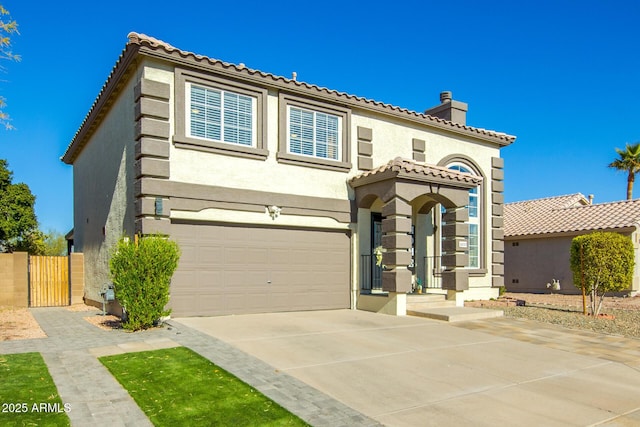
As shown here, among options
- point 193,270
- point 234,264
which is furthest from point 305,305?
point 193,270

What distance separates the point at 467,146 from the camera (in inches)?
684

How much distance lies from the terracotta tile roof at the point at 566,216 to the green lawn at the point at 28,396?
74.1ft

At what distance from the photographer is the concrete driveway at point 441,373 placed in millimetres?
5422

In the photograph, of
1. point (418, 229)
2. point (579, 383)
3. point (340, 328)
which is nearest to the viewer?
point (579, 383)

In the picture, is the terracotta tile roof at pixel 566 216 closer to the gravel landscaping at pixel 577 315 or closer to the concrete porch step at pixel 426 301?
the gravel landscaping at pixel 577 315

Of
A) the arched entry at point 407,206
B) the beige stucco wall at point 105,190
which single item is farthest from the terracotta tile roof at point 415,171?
the beige stucco wall at point 105,190

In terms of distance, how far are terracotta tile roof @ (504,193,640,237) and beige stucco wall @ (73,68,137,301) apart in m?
19.9

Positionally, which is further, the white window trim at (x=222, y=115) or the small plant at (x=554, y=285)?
the small plant at (x=554, y=285)

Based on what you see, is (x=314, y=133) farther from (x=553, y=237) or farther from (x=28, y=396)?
(x=553, y=237)

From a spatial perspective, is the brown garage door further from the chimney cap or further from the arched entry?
the chimney cap

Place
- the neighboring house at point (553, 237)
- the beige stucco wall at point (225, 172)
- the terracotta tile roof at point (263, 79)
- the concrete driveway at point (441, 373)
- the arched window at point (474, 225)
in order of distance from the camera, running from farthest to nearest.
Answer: the neighboring house at point (553, 237)
the arched window at point (474, 225)
the beige stucco wall at point (225, 172)
the terracotta tile roof at point (263, 79)
the concrete driveway at point (441, 373)

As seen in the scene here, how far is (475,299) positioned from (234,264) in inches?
363

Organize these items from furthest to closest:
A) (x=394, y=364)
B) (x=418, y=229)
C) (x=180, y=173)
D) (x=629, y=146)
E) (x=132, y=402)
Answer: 1. (x=629, y=146)
2. (x=418, y=229)
3. (x=180, y=173)
4. (x=394, y=364)
5. (x=132, y=402)

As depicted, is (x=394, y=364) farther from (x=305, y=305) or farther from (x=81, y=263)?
(x=81, y=263)
